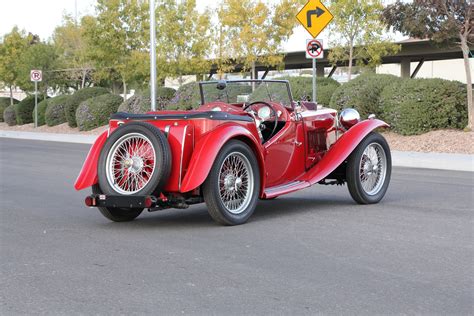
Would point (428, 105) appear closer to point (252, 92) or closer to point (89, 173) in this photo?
A: point (252, 92)

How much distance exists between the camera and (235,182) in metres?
7.54

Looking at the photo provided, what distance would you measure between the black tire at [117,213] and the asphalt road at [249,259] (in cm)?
12

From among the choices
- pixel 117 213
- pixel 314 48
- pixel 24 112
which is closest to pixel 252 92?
pixel 117 213

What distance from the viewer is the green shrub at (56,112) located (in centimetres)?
3528

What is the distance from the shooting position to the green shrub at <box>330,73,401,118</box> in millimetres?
20062

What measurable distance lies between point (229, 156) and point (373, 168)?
2.44 m

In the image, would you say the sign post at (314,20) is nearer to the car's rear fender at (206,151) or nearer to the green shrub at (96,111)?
the car's rear fender at (206,151)

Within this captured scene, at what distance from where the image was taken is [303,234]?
6992mm

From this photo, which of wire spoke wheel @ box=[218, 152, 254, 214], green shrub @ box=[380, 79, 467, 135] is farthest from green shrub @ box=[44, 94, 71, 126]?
wire spoke wheel @ box=[218, 152, 254, 214]

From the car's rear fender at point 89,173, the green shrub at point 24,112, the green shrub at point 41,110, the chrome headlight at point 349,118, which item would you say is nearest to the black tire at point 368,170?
the chrome headlight at point 349,118

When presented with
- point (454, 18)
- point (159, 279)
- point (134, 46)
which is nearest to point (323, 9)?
point (454, 18)

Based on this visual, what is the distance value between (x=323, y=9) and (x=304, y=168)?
395 inches

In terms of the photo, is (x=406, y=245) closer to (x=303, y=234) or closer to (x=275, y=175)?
(x=303, y=234)

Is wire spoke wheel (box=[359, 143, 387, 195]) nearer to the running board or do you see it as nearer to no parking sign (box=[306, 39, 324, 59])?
the running board
